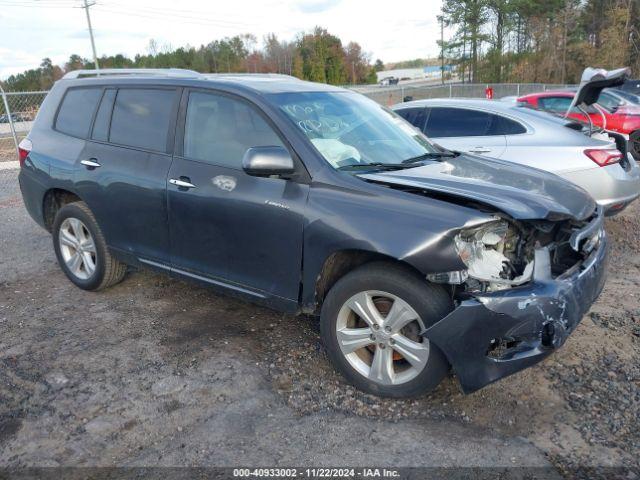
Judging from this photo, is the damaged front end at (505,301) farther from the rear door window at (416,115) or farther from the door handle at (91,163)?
the rear door window at (416,115)

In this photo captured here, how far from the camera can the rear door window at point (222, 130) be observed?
3.61 metres

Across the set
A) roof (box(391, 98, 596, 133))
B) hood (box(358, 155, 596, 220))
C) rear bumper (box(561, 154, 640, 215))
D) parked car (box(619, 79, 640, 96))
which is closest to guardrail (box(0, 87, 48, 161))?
roof (box(391, 98, 596, 133))

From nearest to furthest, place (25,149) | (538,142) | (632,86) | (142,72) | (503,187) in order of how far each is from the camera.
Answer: (503,187) < (142,72) < (25,149) < (538,142) < (632,86)

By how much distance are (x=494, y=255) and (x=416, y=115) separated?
464cm

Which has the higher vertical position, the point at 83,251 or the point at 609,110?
the point at 609,110

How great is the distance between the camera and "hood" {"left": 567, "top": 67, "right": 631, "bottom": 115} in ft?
18.7

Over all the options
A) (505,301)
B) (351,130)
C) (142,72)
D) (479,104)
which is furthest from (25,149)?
(479,104)

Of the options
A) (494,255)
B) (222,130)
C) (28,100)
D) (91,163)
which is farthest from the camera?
(28,100)

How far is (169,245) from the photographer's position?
4.03 meters

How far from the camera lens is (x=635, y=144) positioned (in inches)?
455

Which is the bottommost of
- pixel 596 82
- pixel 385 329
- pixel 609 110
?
pixel 385 329

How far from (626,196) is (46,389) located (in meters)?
5.82

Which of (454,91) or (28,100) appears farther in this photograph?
(454,91)

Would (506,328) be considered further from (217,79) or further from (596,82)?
(596,82)
